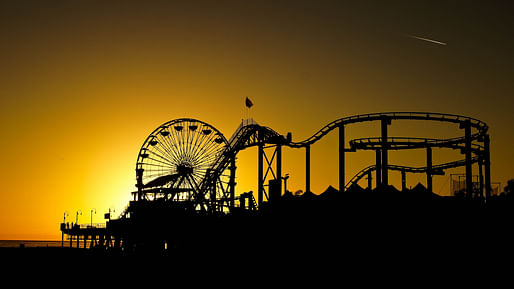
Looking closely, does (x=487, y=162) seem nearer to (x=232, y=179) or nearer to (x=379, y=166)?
(x=379, y=166)

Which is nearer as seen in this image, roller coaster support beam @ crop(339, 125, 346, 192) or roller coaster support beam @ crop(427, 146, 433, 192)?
roller coaster support beam @ crop(339, 125, 346, 192)

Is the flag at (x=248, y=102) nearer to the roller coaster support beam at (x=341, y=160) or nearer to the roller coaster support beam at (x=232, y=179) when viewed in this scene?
the roller coaster support beam at (x=232, y=179)

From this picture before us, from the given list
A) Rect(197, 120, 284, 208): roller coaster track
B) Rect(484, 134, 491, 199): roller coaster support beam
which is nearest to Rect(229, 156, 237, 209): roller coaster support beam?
Rect(197, 120, 284, 208): roller coaster track

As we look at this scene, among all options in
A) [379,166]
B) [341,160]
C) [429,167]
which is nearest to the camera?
[341,160]

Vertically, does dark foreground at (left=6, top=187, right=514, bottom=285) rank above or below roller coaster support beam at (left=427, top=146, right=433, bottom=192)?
below

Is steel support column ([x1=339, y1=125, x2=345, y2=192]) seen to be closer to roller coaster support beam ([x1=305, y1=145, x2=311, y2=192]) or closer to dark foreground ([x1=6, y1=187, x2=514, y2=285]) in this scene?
dark foreground ([x1=6, y1=187, x2=514, y2=285])

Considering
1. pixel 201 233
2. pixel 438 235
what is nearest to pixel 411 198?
pixel 438 235

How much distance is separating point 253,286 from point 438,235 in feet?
40.6

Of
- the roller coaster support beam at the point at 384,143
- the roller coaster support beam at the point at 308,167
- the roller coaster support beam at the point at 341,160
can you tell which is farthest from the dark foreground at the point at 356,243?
the roller coaster support beam at the point at 308,167

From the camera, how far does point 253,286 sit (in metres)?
40.1

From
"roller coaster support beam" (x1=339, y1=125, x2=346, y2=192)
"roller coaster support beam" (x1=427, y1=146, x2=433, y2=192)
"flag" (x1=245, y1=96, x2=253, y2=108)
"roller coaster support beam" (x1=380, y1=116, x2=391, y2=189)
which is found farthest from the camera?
"flag" (x1=245, y1=96, x2=253, y2=108)

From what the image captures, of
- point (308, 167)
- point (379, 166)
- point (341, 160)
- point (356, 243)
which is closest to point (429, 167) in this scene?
point (379, 166)

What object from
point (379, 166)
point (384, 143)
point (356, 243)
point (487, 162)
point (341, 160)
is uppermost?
point (384, 143)

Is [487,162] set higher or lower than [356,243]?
higher
